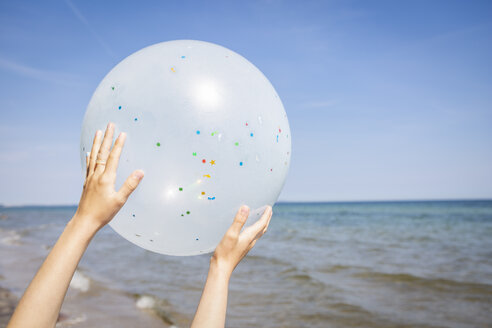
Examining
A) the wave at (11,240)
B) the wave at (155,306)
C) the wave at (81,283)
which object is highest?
the wave at (155,306)

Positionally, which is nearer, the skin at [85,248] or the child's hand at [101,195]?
the skin at [85,248]

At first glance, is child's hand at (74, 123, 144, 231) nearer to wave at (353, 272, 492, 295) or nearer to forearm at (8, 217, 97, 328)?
forearm at (8, 217, 97, 328)

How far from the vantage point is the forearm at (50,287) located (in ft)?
3.07

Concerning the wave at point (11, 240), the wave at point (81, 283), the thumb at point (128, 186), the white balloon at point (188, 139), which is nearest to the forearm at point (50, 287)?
the thumb at point (128, 186)

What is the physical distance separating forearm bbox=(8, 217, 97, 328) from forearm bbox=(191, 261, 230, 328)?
Result: 402 millimetres

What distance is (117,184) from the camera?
1548 mm

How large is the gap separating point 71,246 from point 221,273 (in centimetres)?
47

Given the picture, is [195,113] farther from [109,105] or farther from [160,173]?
[109,105]

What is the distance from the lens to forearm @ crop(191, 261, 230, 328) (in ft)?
3.67

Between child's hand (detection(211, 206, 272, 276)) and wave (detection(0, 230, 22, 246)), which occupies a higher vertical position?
child's hand (detection(211, 206, 272, 276))

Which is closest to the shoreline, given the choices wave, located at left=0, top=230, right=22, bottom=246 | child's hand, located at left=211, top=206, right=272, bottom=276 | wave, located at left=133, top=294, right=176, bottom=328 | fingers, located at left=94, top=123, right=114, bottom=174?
wave, located at left=133, top=294, right=176, bottom=328

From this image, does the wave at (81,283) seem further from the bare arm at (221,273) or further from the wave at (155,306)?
the bare arm at (221,273)

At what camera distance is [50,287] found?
0.96m

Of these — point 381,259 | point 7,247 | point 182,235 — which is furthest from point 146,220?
point 7,247
